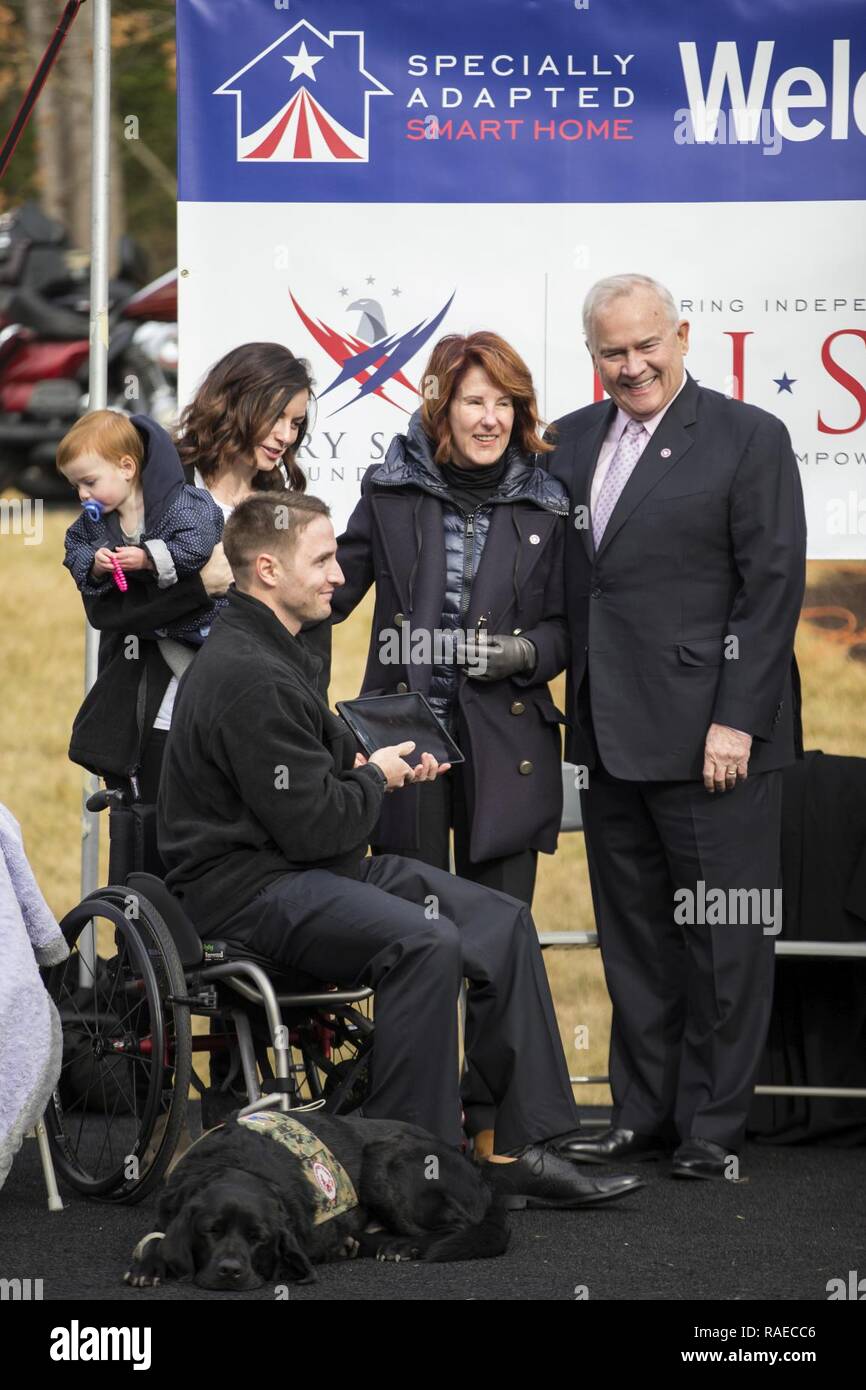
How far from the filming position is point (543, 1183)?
404 centimetres

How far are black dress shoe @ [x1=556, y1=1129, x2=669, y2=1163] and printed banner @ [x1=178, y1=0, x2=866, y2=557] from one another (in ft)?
5.22

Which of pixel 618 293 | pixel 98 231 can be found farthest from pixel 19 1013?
pixel 98 231

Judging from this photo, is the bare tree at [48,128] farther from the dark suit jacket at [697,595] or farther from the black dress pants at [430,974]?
the black dress pants at [430,974]

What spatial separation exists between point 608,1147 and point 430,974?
95 cm

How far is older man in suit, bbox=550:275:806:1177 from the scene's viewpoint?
436 centimetres

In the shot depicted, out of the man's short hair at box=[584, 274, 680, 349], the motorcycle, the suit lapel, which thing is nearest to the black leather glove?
the suit lapel

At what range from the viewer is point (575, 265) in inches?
206

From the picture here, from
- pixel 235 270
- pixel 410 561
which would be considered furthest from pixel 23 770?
pixel 410 561

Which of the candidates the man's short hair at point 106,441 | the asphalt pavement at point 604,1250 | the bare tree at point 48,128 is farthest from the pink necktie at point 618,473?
the bare tree at point 48,128

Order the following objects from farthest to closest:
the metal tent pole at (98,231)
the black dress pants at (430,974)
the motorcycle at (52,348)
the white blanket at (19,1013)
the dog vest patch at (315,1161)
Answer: the motorcycle at (52,348) → the metal tent pole at (98,231) → the black dress pants at (430,974) → the white blanket at (19,1013) → the dog vest patch at (315,1161)

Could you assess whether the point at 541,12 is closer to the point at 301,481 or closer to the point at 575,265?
the point at 575,265

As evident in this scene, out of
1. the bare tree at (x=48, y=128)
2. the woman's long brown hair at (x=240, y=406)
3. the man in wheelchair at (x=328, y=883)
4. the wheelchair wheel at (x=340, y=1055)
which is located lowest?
the wheelchair wheel at (x=340, y=1055)

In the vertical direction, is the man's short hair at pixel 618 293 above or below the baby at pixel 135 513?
above

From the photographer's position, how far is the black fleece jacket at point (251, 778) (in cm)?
386
